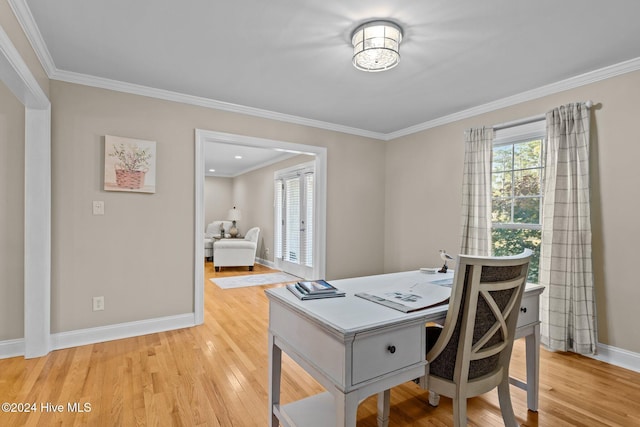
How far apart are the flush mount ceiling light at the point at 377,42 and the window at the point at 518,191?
1868mm

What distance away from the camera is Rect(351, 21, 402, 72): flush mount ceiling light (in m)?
2.07

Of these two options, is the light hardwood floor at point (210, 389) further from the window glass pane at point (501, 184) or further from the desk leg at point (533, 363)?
the window glass pane at point (501, 184)

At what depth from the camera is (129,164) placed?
3.04 m

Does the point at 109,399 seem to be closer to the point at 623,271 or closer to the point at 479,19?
the point at 479,19

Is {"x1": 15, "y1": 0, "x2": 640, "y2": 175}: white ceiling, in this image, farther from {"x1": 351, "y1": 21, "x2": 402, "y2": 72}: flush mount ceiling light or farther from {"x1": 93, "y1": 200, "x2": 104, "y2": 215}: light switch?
{"x1": 93, "y1": 200, "x2": 104, "y2": 215}: light switch

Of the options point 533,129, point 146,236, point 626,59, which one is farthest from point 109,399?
point 626,59

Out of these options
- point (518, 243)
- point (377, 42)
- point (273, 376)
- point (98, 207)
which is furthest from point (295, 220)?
point (273, 376)

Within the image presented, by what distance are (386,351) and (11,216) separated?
3.11m

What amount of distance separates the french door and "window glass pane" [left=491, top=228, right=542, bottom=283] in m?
3.03

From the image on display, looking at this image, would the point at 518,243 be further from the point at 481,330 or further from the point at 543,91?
the point at 481,330

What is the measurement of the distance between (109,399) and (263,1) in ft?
8.48

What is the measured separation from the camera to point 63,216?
2.81 meters

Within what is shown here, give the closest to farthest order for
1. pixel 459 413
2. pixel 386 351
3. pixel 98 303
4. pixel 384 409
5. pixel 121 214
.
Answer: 1. pixel 386 351
2. pixel 459 413
3. pixel 384 409
4. pixel 98 303
5. pixel 121 214

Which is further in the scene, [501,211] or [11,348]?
[501,211]
